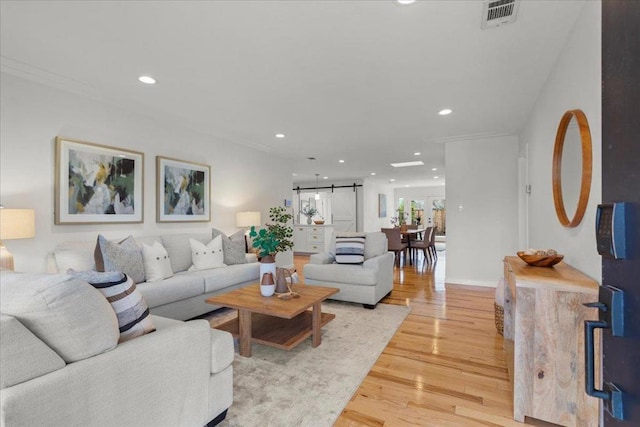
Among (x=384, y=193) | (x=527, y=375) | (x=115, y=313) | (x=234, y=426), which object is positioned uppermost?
(x=384, y=193)

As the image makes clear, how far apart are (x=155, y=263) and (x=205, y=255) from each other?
0.69 meters

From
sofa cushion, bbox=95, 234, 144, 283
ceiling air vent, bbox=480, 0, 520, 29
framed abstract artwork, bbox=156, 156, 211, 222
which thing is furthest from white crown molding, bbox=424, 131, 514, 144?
sofa cushion, bbox=95, 234, 144, 283

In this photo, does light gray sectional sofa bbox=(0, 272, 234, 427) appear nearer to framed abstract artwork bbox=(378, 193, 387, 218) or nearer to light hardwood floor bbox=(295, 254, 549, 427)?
light hardwood floor bbox=(295, 254, 549, 427)

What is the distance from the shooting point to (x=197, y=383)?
60.1 inches

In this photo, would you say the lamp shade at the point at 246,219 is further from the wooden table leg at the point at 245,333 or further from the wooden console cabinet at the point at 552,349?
the wooden console cabinet at the point at 552,349

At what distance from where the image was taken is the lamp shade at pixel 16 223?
235 centimetres

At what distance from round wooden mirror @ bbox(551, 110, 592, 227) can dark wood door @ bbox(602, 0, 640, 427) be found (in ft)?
5.04

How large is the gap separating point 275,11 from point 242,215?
11.5 ft

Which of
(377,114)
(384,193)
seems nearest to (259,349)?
(377,114)

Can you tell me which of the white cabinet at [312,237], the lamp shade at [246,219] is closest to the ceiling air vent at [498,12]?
the lamp shade at [246,219]

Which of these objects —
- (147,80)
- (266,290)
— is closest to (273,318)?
(266,290)

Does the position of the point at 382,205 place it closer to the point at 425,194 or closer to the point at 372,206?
the point at 372,206

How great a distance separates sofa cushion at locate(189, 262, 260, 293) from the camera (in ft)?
11.5

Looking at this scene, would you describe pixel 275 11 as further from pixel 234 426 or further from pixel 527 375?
pixel 527 375
